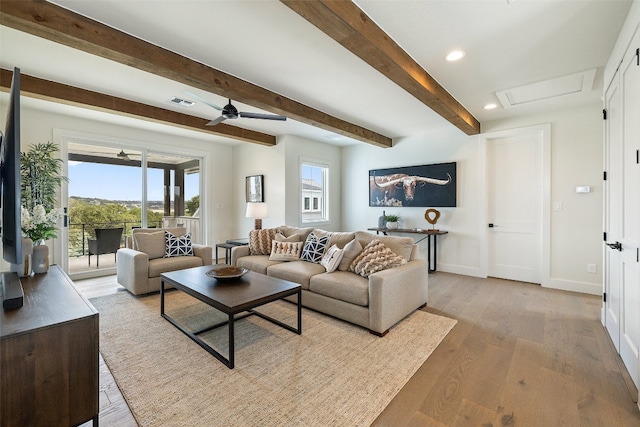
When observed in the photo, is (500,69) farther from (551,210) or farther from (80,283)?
(80,283)

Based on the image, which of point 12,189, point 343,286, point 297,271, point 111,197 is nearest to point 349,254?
point 343,286

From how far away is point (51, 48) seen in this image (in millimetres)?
2531

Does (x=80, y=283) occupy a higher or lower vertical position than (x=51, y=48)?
lower

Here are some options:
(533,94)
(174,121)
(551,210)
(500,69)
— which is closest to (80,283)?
(174,121)

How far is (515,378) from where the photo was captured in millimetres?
2014

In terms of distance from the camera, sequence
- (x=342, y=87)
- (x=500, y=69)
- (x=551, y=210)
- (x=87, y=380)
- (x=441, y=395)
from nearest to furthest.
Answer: (x=87, y=380)
(x=441, y=395)
(x=500, y=69)
(x=342, y=87)
(x=551, y=210)

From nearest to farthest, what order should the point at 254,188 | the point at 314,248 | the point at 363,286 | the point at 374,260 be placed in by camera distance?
the point at 363,286 < the point at 374,260 < the point at 314,248 < the point at 254,188

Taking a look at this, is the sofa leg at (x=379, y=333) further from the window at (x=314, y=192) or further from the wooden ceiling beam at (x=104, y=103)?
the wooden ceiling beam at (x=104, y=103)

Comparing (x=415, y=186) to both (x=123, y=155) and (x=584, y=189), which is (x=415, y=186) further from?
(x=123, y=155)

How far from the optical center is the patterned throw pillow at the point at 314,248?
3.72 metres

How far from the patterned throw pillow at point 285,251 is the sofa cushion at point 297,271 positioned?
16 centimetres

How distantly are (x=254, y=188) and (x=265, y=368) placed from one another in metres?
4.43

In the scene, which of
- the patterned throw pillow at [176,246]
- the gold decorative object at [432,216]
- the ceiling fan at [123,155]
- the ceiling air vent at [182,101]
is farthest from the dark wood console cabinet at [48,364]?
the gold decorative object at [432,216]

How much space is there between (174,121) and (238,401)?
3899mm
